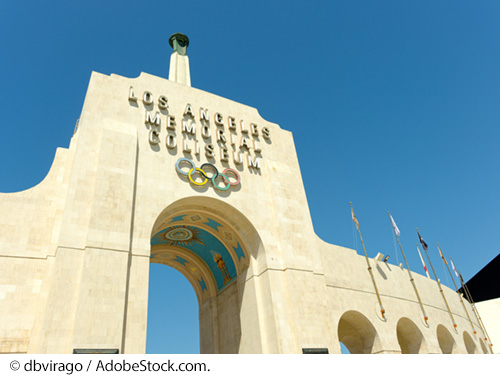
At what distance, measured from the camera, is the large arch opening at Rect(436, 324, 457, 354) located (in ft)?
107

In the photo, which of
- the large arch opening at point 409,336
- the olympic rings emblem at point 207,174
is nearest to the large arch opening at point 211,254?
the olympic rings emblem at point 207,174

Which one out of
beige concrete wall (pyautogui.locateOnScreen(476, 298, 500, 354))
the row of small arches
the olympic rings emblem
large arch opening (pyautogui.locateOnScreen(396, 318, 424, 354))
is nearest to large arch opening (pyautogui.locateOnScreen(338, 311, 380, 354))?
the row of small arches

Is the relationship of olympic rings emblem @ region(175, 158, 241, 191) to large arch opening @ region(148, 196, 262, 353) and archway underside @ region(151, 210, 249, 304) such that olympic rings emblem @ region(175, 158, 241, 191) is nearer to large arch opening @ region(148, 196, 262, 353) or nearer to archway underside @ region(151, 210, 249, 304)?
large arch opening @ region(148, 196, 262, 353)

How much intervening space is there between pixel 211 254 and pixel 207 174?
6897 mm

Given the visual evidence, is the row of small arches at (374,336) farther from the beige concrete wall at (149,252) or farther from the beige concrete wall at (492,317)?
the beige concrete wall at (492,317)

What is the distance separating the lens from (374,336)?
25781 millimetres

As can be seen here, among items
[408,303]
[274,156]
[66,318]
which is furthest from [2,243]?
[408,303]

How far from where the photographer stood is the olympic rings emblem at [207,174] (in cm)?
2213

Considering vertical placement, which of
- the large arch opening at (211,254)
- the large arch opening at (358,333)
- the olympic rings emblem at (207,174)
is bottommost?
the large arch opening at (358,333)

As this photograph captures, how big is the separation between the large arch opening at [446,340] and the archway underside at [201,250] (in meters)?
19.6

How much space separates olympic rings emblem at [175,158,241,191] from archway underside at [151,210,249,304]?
1.99 m

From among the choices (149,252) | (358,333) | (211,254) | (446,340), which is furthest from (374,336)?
(149,252)

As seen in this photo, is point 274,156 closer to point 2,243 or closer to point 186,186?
point 186,186
